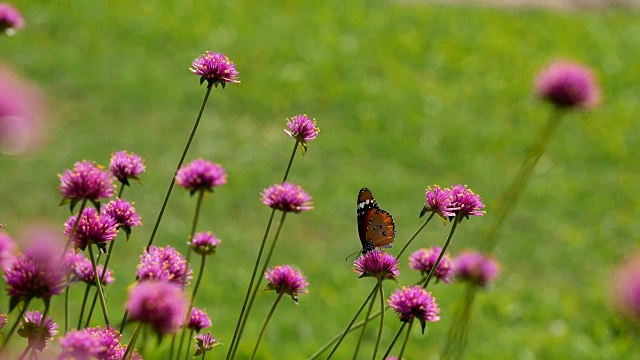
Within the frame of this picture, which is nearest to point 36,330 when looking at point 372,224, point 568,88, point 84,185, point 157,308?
point 84,185

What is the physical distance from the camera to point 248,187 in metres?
6.21

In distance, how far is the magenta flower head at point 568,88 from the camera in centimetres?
165

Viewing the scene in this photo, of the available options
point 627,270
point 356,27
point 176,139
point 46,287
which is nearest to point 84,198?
point 46,287

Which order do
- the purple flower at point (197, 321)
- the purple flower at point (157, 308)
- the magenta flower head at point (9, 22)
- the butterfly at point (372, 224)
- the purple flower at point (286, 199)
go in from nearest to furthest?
the purple flower at point (157, 308)
the purple flower at point (286, 199)
the purple flower at point (197, 321)
the butterfly at point (372, 224)
the magenta flower head at point (9, 22)

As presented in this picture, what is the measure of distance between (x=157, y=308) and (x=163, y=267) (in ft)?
1.05

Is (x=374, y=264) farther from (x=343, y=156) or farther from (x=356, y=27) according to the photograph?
(x=356, y=27)

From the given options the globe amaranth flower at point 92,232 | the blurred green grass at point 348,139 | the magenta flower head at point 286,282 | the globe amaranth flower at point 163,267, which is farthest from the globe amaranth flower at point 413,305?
the blurred green grass at point 348,139

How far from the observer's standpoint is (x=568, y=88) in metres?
1.66

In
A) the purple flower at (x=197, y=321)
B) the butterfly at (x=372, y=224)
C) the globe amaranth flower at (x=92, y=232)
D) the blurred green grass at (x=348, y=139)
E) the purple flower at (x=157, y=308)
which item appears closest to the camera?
the purple flower at (x=157, y=308)

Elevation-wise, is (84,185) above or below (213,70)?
below

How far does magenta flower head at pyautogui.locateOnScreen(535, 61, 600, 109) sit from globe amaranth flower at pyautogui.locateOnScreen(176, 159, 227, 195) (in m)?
0.66

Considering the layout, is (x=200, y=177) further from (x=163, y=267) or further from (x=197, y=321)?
(x=197, y=321)

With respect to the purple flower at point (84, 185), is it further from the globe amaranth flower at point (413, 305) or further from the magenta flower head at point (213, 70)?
the globe amaranth flower at point (413, 305)

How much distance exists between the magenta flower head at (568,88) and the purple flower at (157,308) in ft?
3.22
